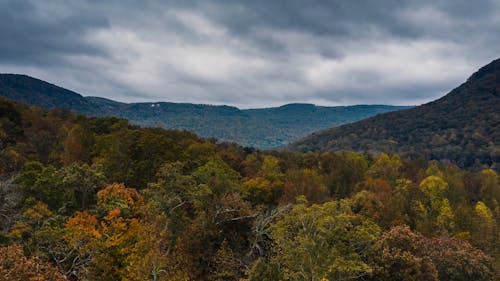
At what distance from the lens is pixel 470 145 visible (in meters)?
184

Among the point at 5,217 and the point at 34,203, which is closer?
the point at 5,217

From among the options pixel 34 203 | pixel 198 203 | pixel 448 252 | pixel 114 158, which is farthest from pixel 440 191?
pixel 34 203

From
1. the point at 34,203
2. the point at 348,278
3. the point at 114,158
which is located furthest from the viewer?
the point at 114,158

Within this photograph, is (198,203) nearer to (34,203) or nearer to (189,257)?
(189,257)

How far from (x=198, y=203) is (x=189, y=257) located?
5.86 meters

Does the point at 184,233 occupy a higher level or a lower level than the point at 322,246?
lower

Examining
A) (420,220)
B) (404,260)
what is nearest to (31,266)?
(404,260)

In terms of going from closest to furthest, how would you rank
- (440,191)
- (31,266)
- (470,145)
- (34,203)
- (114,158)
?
(31,266) → (34,203) → (114,158) → (440,191) → (470,145)

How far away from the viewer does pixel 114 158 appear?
48875 millimetres

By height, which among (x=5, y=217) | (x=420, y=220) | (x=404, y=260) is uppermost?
(x=5, y=217)

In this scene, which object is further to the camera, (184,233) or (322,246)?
(184,233)

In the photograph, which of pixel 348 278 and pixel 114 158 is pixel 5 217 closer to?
pixel 114 158

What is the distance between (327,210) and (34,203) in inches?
1059

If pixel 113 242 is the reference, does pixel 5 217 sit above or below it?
above
